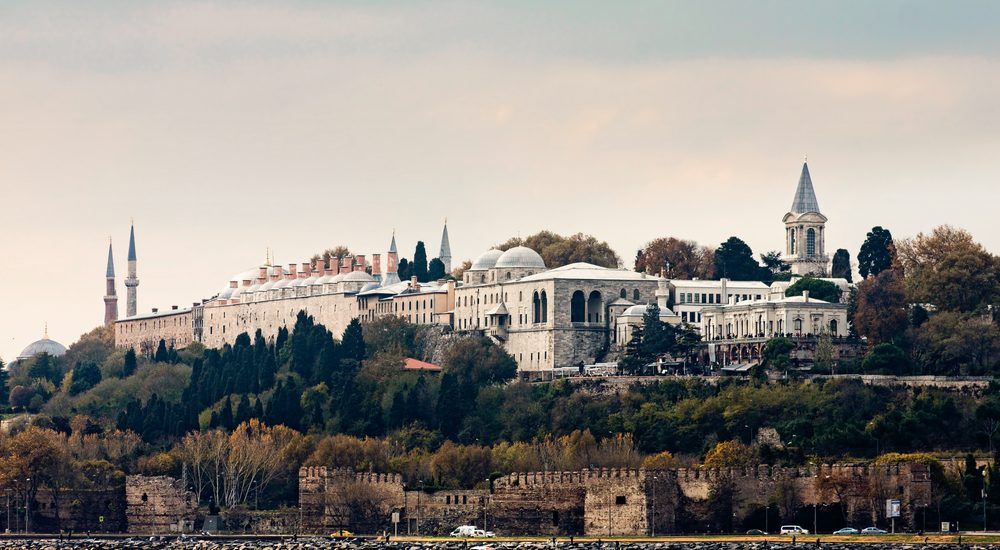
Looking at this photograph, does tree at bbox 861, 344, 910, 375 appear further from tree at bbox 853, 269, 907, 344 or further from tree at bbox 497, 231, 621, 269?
tree at bbox 497, 231, 621, 269

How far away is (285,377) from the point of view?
122438 millimetres

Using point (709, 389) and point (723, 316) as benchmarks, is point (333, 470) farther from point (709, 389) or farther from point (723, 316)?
point (723, 316)

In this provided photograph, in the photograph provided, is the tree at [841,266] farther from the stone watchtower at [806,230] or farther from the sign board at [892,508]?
the sign board at [892,508]

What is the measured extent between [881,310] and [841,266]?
73.0ft

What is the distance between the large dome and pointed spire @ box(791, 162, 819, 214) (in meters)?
16.4

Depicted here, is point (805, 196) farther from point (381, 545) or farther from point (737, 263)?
point (381, 545)

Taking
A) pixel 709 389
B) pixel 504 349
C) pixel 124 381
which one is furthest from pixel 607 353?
pixel 124 381

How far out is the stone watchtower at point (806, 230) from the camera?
14050cm

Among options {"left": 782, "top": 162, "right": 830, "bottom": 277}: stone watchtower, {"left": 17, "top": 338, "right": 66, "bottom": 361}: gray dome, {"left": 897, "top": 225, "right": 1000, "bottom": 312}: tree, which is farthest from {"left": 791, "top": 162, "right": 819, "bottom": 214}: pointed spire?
{"left": 17, "top": 338, "right": 66, "bottom": 361}: gray dome

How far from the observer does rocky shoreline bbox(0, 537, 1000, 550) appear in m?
73.5

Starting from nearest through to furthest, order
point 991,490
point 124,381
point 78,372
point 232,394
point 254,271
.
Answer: point 991,490 < point 232,394 < point 124,381 < point 78,372 < point 254,271

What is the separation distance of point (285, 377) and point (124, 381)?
14.5 meters

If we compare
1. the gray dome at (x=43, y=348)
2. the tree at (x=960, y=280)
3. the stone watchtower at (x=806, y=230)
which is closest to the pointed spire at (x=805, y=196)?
the stone watchtower at (x=806, y=230)

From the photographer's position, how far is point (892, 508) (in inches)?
3113
